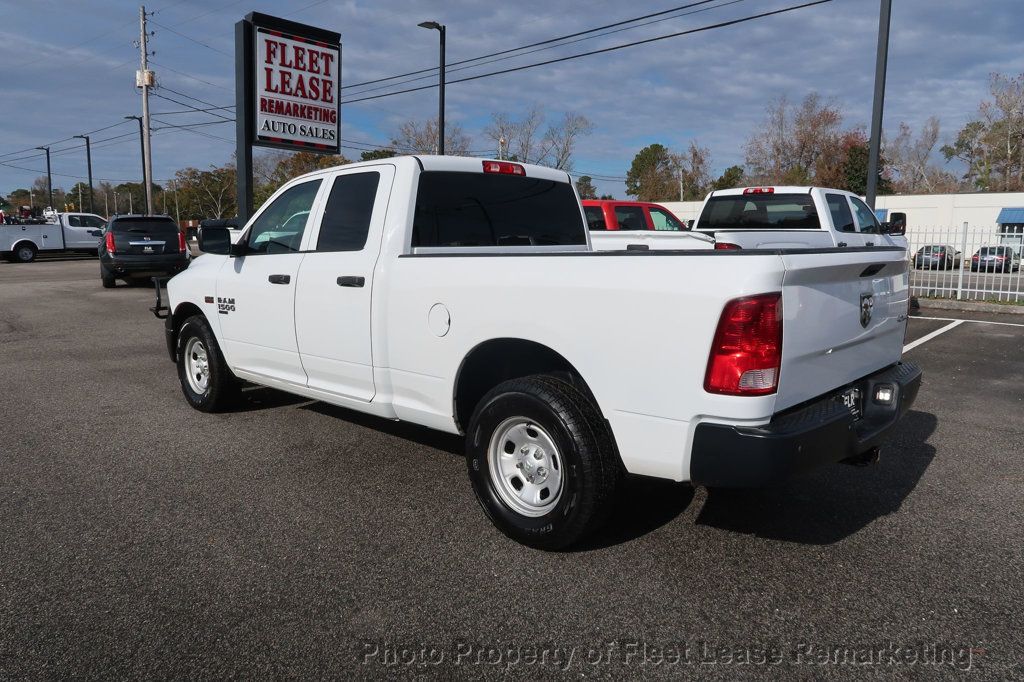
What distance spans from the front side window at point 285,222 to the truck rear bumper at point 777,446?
10.5 ft

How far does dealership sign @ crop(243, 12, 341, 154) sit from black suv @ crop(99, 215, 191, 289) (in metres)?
5.67

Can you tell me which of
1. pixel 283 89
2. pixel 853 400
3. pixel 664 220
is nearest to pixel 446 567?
pixel 853 400

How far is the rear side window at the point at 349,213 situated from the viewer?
4559 millimetres

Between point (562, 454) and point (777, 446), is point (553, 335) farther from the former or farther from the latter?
point (777, 446)

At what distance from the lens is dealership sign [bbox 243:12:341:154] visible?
12484mm

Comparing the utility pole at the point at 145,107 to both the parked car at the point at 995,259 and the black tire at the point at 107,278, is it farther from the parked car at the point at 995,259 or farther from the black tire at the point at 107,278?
the parked car at the point at 995,259

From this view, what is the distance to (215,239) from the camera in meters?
5.47

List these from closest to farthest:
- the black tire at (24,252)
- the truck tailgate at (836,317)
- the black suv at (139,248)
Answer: the truck tailgate at (836,317) → the black suv at (139,248) → the black tire at (24,252)

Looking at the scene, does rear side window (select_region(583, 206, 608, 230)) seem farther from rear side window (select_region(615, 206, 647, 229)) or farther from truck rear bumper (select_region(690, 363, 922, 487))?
truck rear bumper (select_region(690, 363, 922, 487))

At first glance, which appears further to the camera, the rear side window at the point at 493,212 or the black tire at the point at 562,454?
the rear side window at the point at 493,212

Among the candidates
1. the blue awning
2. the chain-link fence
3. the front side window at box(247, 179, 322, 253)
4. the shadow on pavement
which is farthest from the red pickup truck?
the blue awning

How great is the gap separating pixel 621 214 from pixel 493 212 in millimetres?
9534

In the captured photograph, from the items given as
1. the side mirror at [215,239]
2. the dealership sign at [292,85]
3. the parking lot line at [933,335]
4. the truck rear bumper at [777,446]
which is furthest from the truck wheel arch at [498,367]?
the dealership sign at [292,85]

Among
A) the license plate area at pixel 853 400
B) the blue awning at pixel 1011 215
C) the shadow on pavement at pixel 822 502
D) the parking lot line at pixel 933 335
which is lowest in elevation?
the shadow on pavement at pixel 822 502
